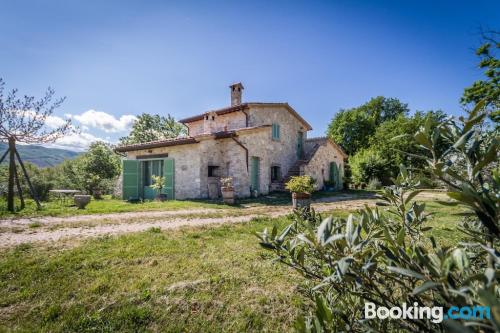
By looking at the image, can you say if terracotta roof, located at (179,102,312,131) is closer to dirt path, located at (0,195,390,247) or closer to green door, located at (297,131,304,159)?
green door, located at (297,131,304,159)

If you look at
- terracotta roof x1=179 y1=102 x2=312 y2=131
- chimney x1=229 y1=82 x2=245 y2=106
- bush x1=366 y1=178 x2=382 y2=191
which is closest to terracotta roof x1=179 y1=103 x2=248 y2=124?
terracotta roof x1=179 y1=102 x2=312 y2=131

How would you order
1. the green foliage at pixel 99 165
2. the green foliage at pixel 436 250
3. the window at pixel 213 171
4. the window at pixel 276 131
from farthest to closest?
1. the green foliage at pixel 99 165
2. the window at pixel 276 131
3. the window at pixel 213 171
4. the green foliage at pixel 436 250

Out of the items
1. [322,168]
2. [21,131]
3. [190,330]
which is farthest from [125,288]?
[322,168]

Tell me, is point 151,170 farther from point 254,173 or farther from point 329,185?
point 329,185

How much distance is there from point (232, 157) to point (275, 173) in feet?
13.5

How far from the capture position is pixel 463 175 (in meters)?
0.83

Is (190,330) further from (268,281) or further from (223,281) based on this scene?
(268,281)

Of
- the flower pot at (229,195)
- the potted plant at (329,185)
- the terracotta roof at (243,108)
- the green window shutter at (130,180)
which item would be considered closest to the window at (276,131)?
the terracotta roof at (243,108)

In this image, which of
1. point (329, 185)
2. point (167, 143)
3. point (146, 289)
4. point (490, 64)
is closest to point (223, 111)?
point (167, 143)

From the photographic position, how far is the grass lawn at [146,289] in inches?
82.5

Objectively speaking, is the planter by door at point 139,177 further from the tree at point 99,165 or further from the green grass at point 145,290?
the tree at point 99,165

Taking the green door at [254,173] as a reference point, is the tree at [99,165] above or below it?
above

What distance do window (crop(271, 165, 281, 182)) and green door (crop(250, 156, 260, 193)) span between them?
2102 mm

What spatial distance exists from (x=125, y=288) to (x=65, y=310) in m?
0.52
